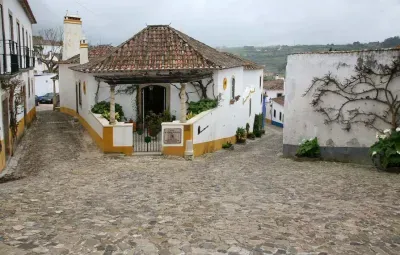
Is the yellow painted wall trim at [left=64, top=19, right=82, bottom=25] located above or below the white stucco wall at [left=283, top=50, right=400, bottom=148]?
above

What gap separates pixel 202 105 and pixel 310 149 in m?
5.20

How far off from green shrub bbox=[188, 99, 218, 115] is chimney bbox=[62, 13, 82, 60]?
603 inches

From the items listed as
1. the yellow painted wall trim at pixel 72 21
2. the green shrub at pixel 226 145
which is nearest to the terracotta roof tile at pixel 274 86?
the yellow painted wall trim at pixel 72 21

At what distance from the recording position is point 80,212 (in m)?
7.66

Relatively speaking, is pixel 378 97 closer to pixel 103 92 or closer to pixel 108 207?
pixel 108 207

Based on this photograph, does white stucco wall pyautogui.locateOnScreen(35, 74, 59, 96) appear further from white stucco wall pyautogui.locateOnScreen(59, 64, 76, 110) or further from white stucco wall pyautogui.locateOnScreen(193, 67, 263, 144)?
white stucco wall pyautogui.locateOnScreen(193, 67, 263, 144)

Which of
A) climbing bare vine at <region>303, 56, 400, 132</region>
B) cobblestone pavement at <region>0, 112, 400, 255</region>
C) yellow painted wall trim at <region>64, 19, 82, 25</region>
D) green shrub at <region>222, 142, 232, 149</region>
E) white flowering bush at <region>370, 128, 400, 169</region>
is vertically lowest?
green shrub at <region>222, 142, 232, 149</region>

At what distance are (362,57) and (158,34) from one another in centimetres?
987

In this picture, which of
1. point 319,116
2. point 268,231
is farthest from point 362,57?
point 268,231

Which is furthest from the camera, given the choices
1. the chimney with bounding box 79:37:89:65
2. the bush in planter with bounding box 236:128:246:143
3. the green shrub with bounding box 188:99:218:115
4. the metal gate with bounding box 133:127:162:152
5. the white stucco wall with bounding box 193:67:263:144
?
the chimney with bounding box 79:37:89:65

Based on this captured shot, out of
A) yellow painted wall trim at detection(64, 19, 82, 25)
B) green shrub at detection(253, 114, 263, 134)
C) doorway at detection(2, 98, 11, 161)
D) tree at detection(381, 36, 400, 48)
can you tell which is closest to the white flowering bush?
tree at detection(381, 36, 400, 48)

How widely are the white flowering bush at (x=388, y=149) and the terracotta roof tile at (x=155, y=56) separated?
749 centimetres

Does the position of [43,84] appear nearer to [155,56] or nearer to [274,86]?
[274,86]

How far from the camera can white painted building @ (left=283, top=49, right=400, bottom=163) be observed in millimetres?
13766
